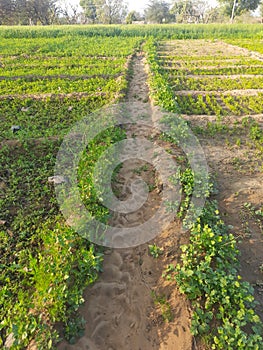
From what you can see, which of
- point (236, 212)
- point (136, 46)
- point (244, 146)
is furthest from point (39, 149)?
point (136, 46)

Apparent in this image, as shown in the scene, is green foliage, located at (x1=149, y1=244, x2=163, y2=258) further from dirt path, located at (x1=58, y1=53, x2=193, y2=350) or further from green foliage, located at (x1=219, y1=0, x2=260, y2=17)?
green foliage, located at (x1=219, y1=0, x2=260, y2=17)

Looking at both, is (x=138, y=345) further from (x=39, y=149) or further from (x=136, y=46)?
(x=136, y=46)

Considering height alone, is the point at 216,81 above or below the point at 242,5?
below

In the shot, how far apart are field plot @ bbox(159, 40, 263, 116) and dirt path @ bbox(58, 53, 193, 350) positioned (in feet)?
18.7

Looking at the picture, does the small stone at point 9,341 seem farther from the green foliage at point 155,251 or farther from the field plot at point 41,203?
the green foliage at point 155,251

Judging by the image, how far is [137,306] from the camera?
3.16 m

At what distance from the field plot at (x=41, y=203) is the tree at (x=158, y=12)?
53.8m

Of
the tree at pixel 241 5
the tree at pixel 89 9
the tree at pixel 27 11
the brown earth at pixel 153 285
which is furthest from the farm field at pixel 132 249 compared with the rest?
the tree at pixel 89 9

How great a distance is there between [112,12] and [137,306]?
7019 centimetres

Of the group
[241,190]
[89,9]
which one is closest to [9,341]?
[241,190]

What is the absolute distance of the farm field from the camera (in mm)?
2799

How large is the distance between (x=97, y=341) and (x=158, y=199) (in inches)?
99.5

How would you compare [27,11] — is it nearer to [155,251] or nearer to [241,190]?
[241,190]

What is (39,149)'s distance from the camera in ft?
20.2
